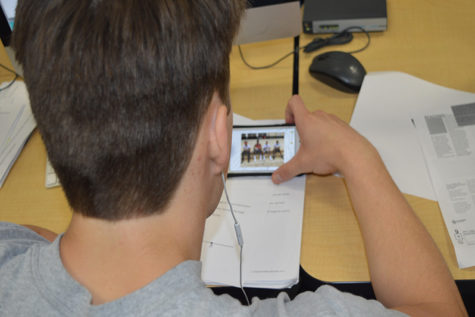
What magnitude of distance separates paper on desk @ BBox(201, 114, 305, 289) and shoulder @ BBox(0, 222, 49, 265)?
0.31 m

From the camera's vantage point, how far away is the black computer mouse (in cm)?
112

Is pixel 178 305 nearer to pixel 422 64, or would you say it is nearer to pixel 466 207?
pixel 466 207

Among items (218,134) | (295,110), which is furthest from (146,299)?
(295,110)

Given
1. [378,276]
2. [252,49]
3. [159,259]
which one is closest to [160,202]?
[159,259]

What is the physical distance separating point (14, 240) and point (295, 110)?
62 centimetres

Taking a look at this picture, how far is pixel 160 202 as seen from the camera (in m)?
0.61

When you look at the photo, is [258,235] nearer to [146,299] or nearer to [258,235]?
[258,235]

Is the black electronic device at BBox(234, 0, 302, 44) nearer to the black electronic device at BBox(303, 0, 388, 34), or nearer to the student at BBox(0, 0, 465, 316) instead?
the black electronic device at BBox(303, 0, 388, 34)

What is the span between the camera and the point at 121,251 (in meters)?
0.59

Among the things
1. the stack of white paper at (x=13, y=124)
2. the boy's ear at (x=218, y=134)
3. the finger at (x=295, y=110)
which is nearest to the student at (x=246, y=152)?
the finger at (x=295, y=110)

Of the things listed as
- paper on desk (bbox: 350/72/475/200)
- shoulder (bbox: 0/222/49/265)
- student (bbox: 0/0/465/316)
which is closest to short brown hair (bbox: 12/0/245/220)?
student (bbox: 0/0/465/316)

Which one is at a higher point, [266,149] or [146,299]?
[146,299]

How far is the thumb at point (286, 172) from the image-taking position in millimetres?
949

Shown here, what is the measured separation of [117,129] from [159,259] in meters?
0.18
